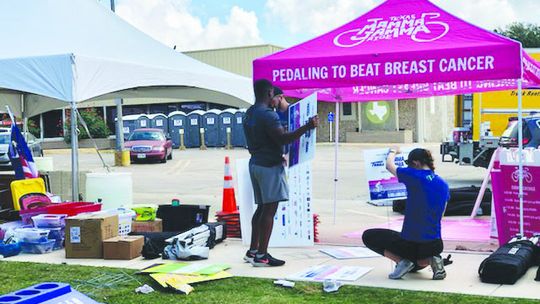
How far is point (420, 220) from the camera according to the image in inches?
247

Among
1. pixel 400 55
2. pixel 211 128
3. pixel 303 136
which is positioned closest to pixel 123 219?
pixel 303 136

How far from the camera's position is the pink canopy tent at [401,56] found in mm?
7324

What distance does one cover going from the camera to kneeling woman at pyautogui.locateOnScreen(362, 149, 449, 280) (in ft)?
20.4

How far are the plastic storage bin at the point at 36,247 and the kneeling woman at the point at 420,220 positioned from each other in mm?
4393

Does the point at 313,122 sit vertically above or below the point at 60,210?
above

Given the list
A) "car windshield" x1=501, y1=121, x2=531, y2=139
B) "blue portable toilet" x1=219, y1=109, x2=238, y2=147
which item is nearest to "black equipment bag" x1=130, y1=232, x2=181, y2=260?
"car windshield" x1=501, y1=121, x2=531, y2=139

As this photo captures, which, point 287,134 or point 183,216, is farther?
point 183,216

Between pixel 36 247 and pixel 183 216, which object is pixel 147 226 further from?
pixel 36 247

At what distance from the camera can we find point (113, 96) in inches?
529

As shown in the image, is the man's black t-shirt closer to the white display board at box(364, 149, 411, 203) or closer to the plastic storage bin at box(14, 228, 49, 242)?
the white display board at box(364, 149, 411, 203)

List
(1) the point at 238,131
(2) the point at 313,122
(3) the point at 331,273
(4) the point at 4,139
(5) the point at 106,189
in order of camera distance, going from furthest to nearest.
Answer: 1. (1) the point at 238,131
2. (4) the point at 4,139
3. (5) the point at 106,189
4. (2) the point at 313,122
5. (3) the point at 331,273

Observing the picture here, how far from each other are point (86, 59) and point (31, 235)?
8.52 feet

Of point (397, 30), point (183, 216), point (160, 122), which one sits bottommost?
point (183, 216)

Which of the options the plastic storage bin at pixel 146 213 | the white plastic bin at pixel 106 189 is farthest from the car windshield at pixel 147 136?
the plastic storage bin at pixel 146 213
